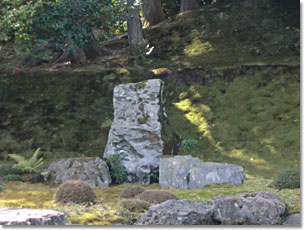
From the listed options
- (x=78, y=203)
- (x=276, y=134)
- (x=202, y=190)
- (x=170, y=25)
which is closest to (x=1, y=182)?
(x=78, y=203)

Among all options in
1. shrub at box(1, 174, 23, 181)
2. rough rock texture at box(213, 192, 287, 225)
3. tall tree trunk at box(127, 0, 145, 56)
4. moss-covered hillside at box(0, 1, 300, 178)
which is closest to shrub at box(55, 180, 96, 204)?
rough rock texture at box(213, 192, 287, 225)

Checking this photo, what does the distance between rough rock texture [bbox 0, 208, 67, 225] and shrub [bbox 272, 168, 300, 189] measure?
7697mm

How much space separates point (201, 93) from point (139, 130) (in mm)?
7262

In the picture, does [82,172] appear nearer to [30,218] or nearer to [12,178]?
[12,178]

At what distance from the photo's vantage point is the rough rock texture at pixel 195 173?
54.1 ft

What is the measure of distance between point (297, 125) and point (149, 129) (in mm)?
7097

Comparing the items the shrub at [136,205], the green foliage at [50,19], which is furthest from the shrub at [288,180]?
the green foliage at [50,19]

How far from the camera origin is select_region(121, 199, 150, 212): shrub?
42.9ft

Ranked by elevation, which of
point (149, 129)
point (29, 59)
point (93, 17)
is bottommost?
point (149, 129)

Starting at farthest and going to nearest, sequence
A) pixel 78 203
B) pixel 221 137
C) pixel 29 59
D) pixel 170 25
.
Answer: pixel 170 25 → pixel 29 59 → pixel 221 137 → pixel 78 203

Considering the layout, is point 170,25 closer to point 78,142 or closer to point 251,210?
point 78,142

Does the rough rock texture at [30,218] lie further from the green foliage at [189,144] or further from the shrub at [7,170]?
the green foliage at [189,144]

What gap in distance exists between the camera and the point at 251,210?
12.0 meters

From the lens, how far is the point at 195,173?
16.7 m
